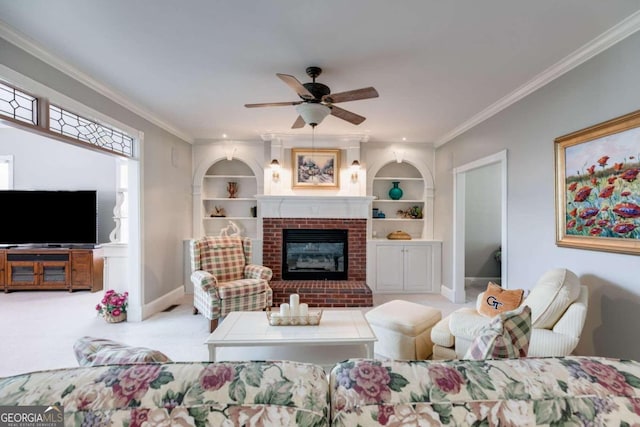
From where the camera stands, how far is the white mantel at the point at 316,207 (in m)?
4.81

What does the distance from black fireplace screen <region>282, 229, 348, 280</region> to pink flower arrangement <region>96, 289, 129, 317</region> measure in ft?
7.18

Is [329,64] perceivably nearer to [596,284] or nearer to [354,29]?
[354,29]

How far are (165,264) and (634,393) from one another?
4.62m

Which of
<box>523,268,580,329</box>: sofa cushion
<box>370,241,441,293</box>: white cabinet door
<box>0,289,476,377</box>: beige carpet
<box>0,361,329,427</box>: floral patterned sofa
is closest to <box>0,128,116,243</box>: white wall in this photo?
<box>0,289,476,377</box>: beige carpet

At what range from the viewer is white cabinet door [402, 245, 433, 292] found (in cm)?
495

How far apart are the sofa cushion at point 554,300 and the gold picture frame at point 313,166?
333 cm

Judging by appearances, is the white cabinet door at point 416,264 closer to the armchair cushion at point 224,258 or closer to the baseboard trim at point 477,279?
the baseboard trim at point 477,279

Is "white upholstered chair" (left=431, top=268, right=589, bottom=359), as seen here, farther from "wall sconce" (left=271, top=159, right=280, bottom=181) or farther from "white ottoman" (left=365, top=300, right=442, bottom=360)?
"wall sconce" (left=271, top=159, right=280, bottom=181)

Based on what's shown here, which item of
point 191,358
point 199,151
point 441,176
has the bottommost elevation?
point 191,358

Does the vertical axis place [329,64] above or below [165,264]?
above

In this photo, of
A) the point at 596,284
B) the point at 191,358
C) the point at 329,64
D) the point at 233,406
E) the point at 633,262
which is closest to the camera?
the point at 233,406

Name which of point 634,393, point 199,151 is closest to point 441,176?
point 199,151

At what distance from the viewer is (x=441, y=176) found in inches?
195

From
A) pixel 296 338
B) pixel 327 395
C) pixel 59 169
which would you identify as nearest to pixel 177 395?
pixel 327 395
